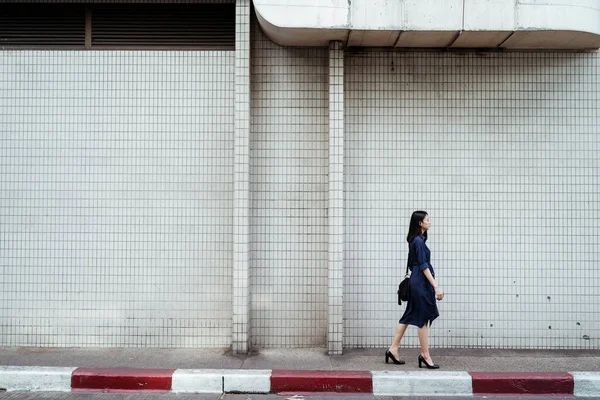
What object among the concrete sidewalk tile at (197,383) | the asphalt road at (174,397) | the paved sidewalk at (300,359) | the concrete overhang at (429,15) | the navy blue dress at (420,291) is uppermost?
the concrete overhang at (429,15)

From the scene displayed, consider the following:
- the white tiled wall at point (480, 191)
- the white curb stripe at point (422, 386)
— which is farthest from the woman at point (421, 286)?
the white tiled wall at point (480, 191)

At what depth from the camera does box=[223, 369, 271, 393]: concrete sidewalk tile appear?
5762mm

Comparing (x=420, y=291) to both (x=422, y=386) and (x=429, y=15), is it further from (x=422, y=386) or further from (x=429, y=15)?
(x=429, y=15)

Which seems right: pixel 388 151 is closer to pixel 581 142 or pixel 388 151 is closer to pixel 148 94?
pixel 581 142

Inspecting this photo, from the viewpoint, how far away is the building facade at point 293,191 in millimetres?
7020

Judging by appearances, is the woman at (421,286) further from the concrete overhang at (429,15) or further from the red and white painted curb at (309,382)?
the concrete overhang at (429,15)

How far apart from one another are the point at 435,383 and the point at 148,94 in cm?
507

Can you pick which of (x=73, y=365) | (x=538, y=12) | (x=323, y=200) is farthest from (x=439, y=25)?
(x=73, y=365)

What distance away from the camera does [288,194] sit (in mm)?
7070

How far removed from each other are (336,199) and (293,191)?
0.66 metres

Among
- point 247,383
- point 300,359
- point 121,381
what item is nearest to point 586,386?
point 300,359

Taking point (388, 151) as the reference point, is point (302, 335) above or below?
below

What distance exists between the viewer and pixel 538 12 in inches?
248

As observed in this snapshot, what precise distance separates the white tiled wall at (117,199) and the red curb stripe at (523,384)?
322cm
